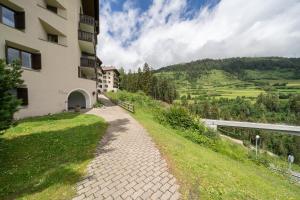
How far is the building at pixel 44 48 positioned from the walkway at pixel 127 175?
37.0 feet

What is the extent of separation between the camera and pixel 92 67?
26469mm

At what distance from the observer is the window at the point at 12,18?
572 inches

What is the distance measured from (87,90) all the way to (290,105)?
115795 millimetres

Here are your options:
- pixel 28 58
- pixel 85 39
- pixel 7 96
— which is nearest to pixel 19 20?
pixel 28 58

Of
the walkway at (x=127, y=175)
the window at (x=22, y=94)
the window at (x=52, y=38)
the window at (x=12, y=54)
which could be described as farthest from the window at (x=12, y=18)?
the walkway at (x=127, y=175)

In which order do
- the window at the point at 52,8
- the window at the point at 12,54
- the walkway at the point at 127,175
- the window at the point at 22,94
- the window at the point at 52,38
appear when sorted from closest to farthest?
the walkway at the point at 127,175
the window at the point at 12,54
the window at the point at 22,94
the window at the point at 52,38
the window at the point at 52,8

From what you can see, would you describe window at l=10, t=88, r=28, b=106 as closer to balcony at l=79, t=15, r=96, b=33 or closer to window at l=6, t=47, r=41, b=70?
window at l=6, t=47, r=41, b=70

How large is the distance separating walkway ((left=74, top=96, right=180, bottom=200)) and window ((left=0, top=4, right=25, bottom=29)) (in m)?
13.9

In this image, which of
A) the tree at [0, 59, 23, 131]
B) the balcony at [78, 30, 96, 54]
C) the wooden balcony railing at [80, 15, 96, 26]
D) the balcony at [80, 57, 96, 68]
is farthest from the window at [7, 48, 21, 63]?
the wooden balcony railing at [80, 15, 96, 26]

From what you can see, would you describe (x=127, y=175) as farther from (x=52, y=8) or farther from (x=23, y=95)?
(x=52, y=8)

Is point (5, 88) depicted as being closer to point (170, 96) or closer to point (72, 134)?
point (72, 134)

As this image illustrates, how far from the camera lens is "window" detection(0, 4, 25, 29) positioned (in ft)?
47.7

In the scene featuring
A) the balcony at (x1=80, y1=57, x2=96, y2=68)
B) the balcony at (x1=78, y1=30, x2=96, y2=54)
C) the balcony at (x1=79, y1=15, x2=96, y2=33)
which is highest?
the balcony at (x1=79, y1=15, x2=96, y2=33)

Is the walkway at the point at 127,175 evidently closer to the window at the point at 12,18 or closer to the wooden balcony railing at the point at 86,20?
the window at the point at 12,18
